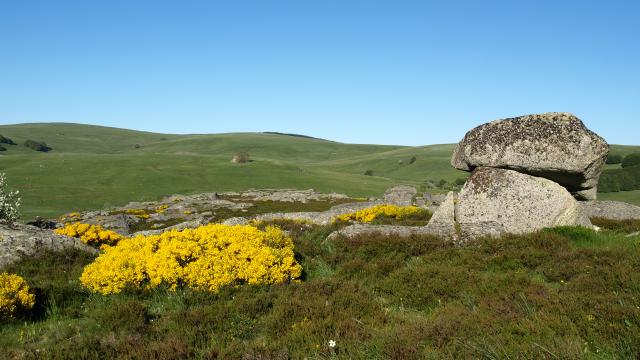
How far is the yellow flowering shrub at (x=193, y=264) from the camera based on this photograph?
11.1 metres

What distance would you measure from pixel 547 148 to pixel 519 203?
8.42ft

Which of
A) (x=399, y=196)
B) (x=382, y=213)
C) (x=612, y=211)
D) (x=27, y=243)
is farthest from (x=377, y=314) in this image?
(x=399, y=196)

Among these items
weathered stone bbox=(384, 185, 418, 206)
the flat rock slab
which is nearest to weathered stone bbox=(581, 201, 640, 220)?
the flat rock slab

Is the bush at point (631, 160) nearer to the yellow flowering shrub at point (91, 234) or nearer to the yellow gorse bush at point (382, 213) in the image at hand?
the yellow gorse bush at point (382, 213)

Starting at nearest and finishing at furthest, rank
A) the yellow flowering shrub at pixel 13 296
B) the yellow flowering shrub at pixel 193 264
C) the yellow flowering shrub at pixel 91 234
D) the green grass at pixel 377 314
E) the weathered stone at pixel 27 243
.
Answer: the green grass at pixel 377 314 < the yellow flowering shrub at pixel 13 296 < the yellow flowering shrub at pixel 193 264 < the weathered stone at pixel 27 243 < the yellow flowering shrub at pixel 91 234

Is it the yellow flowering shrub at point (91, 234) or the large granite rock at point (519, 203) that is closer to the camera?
the large granite rock at point (519, 203)

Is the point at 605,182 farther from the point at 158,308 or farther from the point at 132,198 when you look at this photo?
the point at 158,308

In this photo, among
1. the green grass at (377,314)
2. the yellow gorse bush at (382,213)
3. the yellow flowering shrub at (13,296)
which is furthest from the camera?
the yellow gorse bush at (382,213)

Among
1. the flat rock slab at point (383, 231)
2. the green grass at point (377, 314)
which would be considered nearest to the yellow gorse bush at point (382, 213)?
the flat rock slab at point (383, 231)

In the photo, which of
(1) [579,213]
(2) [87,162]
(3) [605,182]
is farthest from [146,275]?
(2) [87,162]

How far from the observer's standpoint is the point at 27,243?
1443cm

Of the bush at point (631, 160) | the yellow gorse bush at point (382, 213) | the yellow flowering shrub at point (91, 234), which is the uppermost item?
the bush at point (631, 160)

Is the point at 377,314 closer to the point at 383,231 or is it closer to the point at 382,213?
the point at 383,231

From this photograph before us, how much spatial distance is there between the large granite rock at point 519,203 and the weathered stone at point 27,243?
14.6 m
